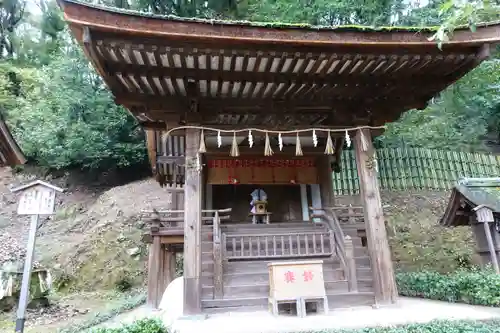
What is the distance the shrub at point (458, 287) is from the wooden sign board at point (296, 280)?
2560 mm

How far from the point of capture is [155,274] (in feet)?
29.0

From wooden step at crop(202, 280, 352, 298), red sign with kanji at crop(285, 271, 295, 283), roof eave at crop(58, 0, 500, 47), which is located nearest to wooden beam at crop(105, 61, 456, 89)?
roof eave at crop(58, 0, 500, 47)

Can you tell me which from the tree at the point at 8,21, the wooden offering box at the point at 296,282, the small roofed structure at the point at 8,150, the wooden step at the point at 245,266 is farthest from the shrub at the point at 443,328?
the tree at the point at 8,21

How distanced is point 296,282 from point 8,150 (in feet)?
17.9

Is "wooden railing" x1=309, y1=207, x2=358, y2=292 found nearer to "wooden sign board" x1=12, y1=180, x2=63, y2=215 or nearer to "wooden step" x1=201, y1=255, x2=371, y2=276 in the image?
"wooden step" x1=201, y1=255, x2=371, y2=276

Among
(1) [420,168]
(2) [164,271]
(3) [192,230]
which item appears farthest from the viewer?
(1) [420,168]

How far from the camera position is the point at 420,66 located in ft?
18.5

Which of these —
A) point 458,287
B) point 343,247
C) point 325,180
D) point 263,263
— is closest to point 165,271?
point 263,263

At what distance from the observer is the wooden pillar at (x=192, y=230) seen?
540 cm

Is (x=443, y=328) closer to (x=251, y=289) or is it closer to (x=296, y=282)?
(x=296, y=282)

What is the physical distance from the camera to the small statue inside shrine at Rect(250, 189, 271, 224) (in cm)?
888

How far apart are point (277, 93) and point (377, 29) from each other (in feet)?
6.48

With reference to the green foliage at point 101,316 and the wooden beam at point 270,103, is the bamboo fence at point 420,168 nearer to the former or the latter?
the wooden beam at point 270,103

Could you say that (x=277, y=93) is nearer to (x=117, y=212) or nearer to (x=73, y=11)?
(x=73, y=11)
